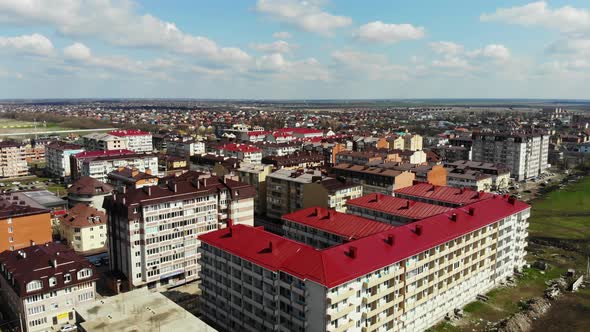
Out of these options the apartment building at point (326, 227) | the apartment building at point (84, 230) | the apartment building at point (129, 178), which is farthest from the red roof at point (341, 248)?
the apartment building at point (129, 178)

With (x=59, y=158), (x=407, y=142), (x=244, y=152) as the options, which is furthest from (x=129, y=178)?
(x=407, y=142)

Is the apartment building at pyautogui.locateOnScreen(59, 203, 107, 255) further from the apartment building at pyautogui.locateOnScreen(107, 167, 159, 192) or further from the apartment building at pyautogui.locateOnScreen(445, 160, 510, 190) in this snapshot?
the apartment building at pyautogui.locateOnScreen(445, 160, 510, 190)

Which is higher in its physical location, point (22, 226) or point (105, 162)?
point (105, 162)

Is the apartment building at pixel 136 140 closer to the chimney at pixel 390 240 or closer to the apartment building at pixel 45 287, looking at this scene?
the apartment building at pixel 45 287

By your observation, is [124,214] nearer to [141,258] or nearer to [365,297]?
[141,258]

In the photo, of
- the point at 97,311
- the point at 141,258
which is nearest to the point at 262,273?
the point at 97,311

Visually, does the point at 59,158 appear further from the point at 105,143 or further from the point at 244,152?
the point at 244,152
